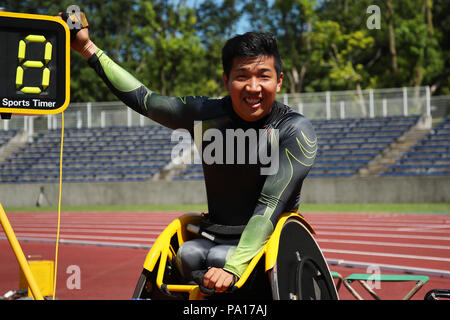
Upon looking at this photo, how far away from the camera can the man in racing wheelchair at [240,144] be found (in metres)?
2.50

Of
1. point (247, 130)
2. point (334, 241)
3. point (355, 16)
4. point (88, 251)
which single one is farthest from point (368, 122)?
point (247, 130)

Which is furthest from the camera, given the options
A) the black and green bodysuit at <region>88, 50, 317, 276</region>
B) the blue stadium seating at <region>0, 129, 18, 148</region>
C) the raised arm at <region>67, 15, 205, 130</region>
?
the blue stadium seating at <region>0, 129, 18, 148</region>

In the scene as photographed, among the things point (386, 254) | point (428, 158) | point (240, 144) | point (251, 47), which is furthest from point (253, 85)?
point (428, 158)

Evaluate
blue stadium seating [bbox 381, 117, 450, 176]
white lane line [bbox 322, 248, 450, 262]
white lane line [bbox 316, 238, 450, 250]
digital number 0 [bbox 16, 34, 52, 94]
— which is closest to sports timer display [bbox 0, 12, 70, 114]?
digital number 0 [bbox 16, 34, 52, 94]

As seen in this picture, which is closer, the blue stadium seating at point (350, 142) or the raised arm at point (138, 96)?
the raised arm at point (138, 96)

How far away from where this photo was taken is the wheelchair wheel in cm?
236

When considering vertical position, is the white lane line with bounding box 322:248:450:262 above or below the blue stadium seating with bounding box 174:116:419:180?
below

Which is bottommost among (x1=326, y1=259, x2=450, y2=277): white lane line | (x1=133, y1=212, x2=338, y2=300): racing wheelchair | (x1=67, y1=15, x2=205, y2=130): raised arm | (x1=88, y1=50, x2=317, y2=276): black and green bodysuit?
(x1=326, y1=259, x2=450, y2=277): white lane line

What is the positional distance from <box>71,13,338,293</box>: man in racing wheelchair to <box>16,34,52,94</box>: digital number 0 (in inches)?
9.0

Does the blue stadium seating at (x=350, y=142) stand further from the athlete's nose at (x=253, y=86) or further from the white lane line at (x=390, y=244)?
the athlete's nose at (x=253, y=86)

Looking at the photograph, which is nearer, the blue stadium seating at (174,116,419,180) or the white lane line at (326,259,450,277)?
the white lane line at (326,259,450,277)

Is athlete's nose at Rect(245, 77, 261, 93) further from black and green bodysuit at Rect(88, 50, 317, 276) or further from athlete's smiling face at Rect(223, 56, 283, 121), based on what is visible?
black and green bodysuit at Rect(88, 50, 317, 276)

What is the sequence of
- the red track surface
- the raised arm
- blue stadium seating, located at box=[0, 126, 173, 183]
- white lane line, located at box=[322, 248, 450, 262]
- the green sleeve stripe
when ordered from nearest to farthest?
the green sleeve stripe, the raised arm, the red track surface, white lane line, located at box=[322, 248, 450, 262], blue stadium seating, located at box=[0, 126, 173, 183]

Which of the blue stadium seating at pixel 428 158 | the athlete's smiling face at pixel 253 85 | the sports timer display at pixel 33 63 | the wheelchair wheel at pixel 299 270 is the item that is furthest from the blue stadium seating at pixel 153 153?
the sports timer display at pixel 33 63
